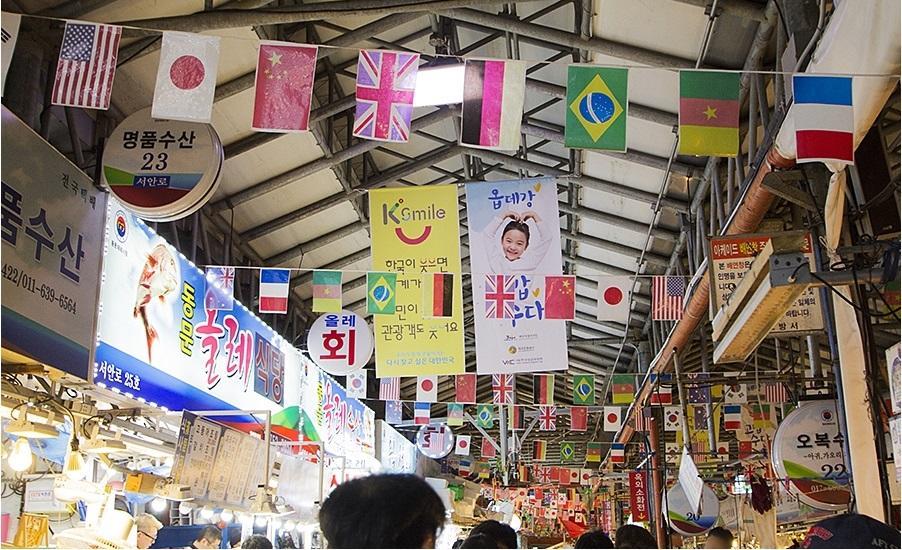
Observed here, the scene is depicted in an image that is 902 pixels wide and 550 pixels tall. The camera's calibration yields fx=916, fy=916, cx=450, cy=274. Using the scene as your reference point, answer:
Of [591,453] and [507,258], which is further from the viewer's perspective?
[591,453]

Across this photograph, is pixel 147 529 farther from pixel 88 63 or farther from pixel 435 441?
pixel 435 441

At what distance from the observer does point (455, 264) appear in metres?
9.14

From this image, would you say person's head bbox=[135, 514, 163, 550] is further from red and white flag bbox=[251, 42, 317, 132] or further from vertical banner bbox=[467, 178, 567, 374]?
red and white flag bbox=[251, 42, 317, 132]

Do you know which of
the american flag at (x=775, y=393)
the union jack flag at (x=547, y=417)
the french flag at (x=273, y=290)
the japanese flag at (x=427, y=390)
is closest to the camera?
the french flag at (x=273, y=290)

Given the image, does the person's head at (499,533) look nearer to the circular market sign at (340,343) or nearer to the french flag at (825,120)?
the french flag at (825,120)

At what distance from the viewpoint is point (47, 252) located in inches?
274

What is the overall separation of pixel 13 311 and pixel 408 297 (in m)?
4.84

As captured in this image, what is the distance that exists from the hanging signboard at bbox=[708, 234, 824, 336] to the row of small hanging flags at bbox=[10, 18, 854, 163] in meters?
1.14

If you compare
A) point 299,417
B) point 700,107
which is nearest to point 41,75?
point 700,107

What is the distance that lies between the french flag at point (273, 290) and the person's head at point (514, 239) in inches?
135

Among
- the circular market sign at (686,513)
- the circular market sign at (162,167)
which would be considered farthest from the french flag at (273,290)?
the circular market sign at (686,513)

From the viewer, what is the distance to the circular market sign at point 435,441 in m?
23.0

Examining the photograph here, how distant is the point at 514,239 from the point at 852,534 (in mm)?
6369

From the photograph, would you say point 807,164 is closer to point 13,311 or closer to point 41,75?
point 13,311
